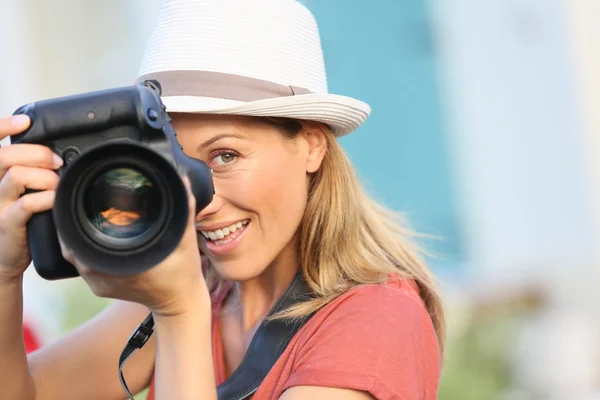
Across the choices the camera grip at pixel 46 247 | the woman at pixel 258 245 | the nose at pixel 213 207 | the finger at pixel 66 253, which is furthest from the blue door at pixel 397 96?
the finger at pixel 66 253

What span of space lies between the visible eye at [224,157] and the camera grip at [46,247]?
16.0 inches

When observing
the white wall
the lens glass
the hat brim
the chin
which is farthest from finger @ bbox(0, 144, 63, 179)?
the white wall

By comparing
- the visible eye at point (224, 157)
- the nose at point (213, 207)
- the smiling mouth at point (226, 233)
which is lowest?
the smiling mouth at point (226, 233)

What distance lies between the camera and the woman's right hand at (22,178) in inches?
52.4

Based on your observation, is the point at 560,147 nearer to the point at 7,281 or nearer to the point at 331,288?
the point at 331,288

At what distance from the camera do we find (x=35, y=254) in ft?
4.53

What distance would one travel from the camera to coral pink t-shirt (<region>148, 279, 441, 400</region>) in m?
1.49

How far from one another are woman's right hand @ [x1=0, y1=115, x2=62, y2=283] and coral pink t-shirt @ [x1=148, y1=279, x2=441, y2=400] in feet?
1.61

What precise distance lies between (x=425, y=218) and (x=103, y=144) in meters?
4.46

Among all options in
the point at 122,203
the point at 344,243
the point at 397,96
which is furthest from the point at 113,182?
the point at 397,96

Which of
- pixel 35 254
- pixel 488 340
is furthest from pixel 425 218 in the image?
pixel 35 254

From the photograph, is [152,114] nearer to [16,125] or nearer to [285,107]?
[16,125]

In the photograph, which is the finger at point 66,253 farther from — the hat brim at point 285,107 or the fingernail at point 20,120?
the hat brim at point 285,107

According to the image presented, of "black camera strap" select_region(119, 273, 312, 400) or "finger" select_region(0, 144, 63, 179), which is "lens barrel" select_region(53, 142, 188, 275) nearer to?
"finger" select_region(0, 144, 63, 179)
